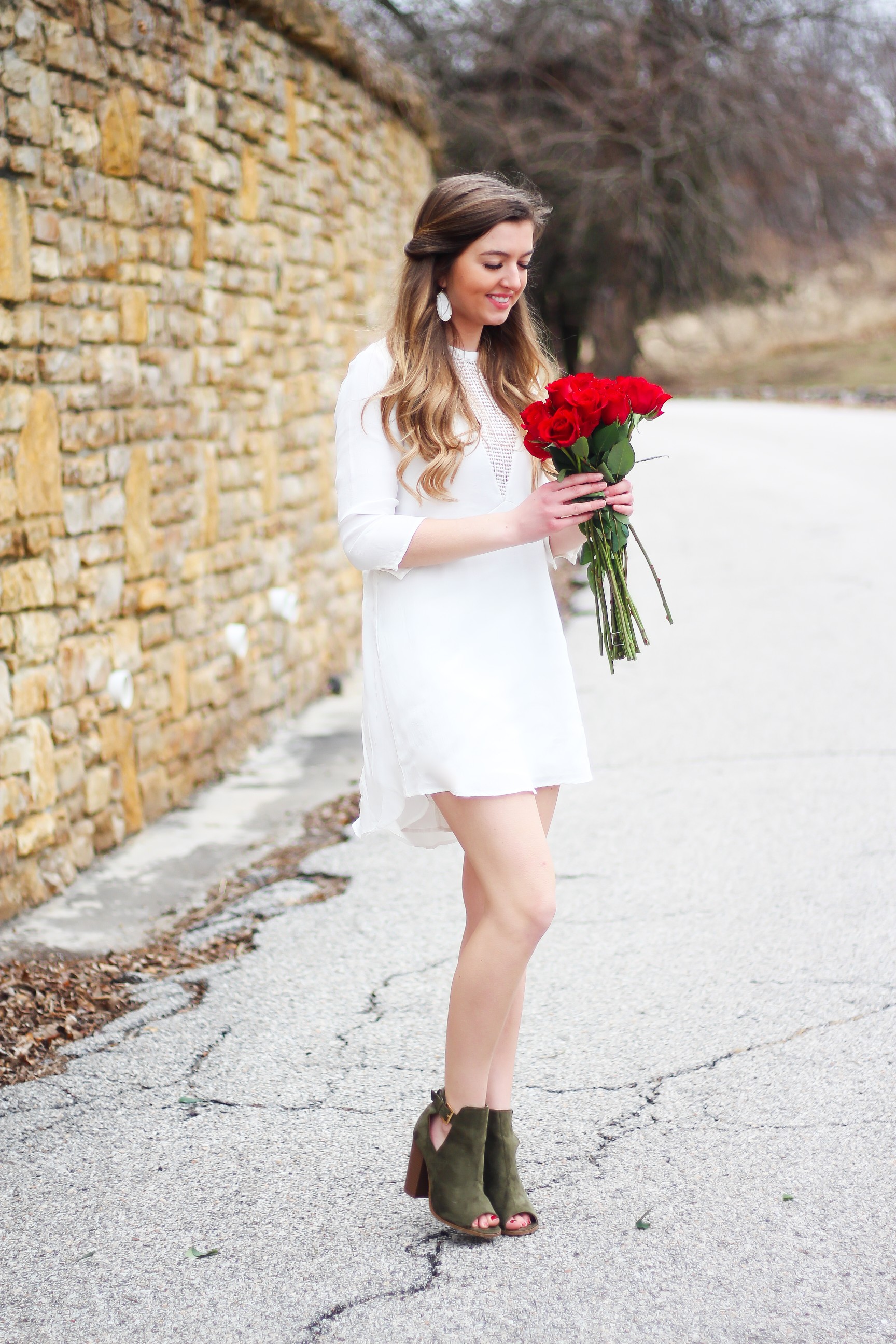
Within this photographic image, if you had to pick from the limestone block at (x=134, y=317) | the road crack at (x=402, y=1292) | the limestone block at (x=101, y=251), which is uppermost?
the limestone block at (x=101, y=251)

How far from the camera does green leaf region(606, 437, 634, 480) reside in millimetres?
2352

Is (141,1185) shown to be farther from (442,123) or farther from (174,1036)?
(442,123)

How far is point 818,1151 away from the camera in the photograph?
2688 millimetres

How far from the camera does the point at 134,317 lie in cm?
498

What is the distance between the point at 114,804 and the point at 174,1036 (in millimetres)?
1694

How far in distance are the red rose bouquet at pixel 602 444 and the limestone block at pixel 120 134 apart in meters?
2.97

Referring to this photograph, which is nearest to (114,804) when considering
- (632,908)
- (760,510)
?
(632,908)

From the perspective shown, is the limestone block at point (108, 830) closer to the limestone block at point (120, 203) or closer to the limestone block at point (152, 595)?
the limestone block at point (152, 595)

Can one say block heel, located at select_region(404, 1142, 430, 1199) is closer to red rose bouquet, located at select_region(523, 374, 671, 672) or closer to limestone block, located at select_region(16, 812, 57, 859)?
red rose bouquet, located at select_region(523, 374, 671, 672)

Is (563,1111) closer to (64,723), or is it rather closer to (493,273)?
(493,273)

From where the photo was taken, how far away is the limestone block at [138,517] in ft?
16.3

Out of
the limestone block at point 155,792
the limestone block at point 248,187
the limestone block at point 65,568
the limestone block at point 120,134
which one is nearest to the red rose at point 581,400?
the limestone block at point 65,568

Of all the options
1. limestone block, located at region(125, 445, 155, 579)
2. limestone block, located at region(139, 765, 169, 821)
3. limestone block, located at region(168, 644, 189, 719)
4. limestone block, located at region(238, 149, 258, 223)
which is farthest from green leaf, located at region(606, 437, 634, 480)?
limestone block, located at region(238, 149, 258, 223)

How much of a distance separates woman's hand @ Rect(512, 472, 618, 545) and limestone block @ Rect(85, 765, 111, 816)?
281 centimetres
